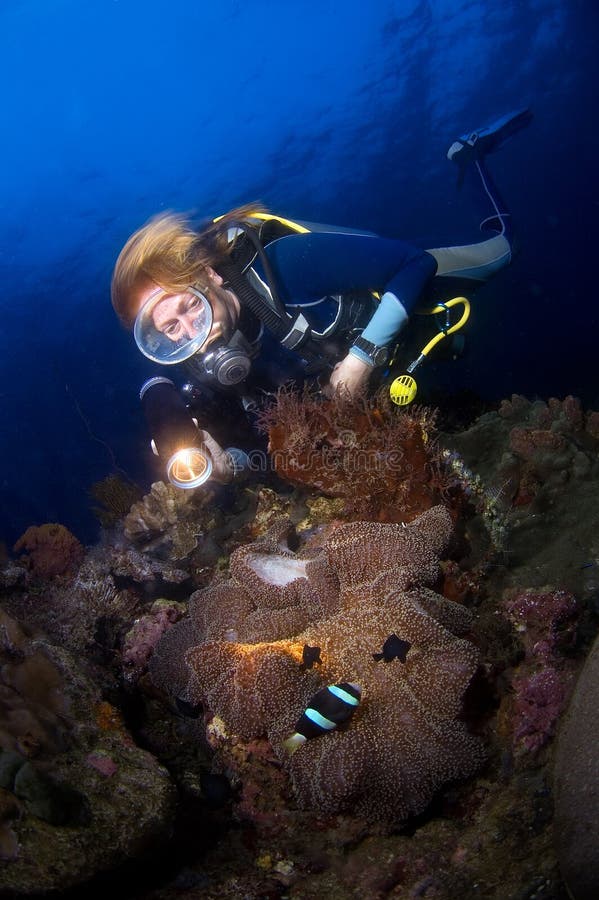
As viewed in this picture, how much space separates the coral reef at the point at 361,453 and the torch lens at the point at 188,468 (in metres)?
0.63

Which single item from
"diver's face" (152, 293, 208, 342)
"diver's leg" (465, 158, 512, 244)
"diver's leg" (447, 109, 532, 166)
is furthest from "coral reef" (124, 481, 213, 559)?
"diver's leg" (447, 109, 532, 166)

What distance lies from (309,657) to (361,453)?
Result: 1464mm

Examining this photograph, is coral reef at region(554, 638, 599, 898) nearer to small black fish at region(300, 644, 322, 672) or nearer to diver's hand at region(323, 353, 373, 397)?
small black fish at region(300, 644, 322, 672)

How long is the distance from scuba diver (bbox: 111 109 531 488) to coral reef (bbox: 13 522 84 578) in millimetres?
3488

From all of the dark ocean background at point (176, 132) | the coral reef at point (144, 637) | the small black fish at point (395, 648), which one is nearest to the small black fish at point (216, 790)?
the coral reef at point (144, 637)

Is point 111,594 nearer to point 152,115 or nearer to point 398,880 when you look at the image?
point 398,880

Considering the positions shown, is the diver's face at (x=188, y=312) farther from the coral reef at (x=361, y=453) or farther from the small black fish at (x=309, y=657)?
the small black fish at (x=309, y=657)

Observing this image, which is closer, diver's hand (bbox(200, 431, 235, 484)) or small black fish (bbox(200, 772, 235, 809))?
small black fish (bbox(200, 772, 235, 809))

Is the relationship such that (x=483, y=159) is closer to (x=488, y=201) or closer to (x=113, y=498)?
(x=488, y=201)

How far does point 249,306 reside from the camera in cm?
427

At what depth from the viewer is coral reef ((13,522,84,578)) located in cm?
663

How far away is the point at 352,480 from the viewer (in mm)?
3449

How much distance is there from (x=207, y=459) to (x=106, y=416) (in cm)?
2388

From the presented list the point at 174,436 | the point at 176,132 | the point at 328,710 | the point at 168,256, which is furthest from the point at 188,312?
the point at 176,132
